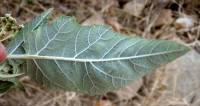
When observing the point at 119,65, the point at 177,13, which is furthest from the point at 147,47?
the point at 177,13

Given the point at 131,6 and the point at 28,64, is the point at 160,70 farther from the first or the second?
the point at 28,64

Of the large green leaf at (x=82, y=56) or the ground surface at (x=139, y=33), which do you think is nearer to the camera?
the large green leaf at (x=82, y=56)

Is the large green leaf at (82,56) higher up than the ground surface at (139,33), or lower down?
higher up

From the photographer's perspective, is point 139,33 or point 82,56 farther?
point 139,33

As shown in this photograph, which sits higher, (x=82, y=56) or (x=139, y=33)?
(x=82, y=56)
